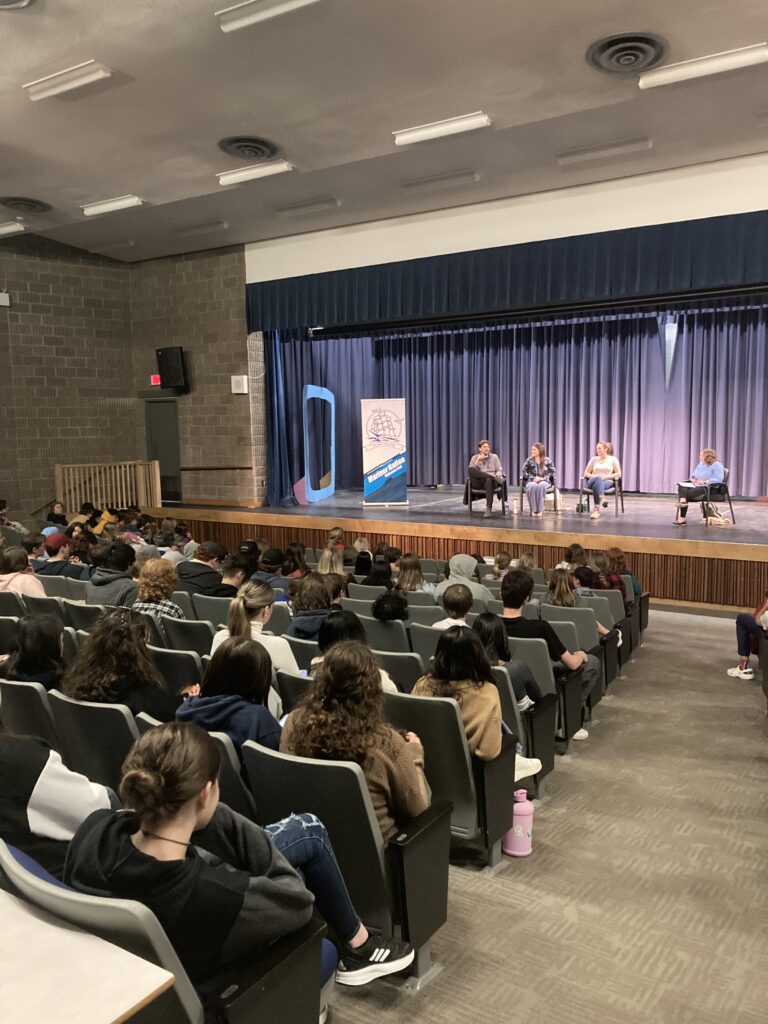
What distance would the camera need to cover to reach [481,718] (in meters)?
2.99

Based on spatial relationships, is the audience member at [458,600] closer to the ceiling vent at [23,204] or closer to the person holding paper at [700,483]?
the person holding paper at [700,483]

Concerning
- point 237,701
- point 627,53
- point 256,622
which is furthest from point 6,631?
point 627,53

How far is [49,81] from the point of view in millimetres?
6852

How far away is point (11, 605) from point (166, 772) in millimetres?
4043

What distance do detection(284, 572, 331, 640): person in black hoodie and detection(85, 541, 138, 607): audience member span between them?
1.18 m

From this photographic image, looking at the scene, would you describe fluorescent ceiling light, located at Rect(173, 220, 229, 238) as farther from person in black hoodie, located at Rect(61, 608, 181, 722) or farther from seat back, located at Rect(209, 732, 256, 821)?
seat back, located at Rect(209, 732, 256, 821)

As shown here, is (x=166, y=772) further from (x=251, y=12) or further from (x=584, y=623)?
(x=251, y=12)

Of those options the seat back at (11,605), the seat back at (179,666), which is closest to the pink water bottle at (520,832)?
the seat back at (179,666)

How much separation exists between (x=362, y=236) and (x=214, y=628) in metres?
8.62

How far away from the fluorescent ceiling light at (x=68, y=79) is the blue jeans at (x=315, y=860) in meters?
6.68

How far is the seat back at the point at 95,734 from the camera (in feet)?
8.92

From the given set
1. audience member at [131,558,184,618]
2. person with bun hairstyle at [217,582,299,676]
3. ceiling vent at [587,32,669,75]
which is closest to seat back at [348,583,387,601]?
audience member at [131,558,184,618]

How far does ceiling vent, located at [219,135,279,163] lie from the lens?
8.37 meters

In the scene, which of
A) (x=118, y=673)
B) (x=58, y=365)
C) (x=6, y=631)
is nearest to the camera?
(x=118, y=673)
